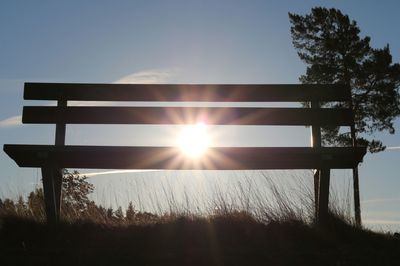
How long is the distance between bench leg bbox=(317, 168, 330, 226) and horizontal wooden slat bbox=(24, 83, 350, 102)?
0.78 m

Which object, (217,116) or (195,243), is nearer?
(195,243)

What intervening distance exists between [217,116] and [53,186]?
1691mm

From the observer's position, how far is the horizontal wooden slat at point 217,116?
5312 millimetres

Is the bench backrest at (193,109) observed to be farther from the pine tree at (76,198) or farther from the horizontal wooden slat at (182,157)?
the pine tree at (76,198)

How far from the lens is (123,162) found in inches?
215

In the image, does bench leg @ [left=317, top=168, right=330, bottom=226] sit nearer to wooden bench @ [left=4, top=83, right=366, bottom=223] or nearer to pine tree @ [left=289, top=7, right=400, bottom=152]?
wooden bench @ [left=4, top=83, right=366, bottom=223]

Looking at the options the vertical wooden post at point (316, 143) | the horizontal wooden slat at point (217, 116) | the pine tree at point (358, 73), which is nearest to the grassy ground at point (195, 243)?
the vertical wooden post at point (316, 143)

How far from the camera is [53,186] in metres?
5.28

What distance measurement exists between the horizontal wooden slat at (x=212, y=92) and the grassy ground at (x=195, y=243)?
117 centimetres

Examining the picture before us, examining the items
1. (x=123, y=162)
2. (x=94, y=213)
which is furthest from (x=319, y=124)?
(x=94, y=213)

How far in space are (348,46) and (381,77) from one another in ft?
5.53

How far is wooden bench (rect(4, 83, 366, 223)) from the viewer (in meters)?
5.04

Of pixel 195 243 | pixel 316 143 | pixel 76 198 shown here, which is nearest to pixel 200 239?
pixel 195 243

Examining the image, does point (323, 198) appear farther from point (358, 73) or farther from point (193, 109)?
point (358, 73)
